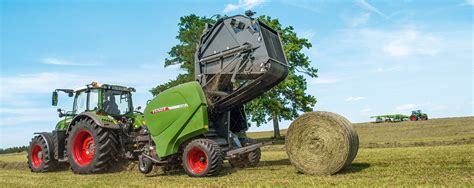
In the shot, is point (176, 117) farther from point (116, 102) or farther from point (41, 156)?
point (41, 156)

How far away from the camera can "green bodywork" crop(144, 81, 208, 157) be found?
8.90 m

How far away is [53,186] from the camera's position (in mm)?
7941

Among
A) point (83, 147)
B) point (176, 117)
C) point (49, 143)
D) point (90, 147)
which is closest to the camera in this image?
point (176, 117)

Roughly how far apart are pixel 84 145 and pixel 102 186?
4.11 metres

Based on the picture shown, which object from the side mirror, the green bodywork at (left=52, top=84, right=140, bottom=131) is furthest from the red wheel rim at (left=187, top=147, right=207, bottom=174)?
the side mirror

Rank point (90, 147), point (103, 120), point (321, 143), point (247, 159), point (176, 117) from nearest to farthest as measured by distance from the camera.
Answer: point (321, 143)
point (176, 117)
point (247, 159)
point (103, 120)
point (90, 147)

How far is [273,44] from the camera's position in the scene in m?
9.07

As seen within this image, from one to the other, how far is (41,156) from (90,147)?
260cm

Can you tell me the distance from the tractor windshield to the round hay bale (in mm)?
5325

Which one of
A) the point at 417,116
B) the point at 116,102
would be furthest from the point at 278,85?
the point at 417,116

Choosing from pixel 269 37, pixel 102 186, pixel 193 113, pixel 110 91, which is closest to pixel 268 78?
pixel 269 37

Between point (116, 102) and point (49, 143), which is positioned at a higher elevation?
point (116, 102)

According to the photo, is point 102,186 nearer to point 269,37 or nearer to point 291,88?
point 269,37

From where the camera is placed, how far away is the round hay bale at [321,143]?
→ 25.9 feet
